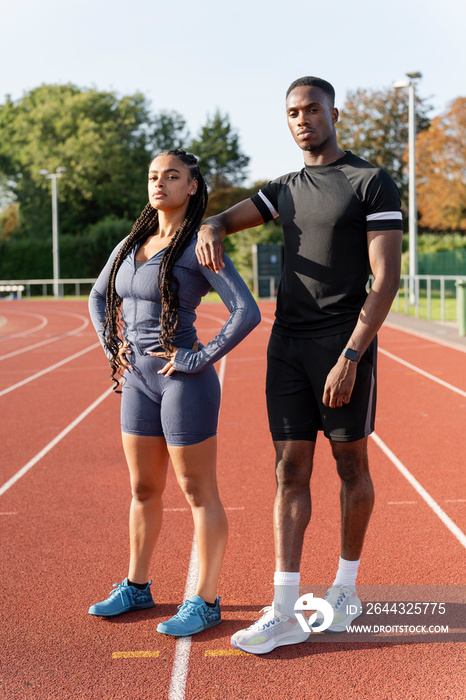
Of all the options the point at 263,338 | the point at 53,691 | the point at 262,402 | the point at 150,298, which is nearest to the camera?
the point at 53,691

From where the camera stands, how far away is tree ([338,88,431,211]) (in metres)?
47.1

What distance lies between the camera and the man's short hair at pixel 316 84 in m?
3.08

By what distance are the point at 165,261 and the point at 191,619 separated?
139cm

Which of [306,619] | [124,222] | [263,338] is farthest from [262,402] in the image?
[124,222]

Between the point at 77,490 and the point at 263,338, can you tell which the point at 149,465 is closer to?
the point at 77,490

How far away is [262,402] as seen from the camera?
9047 mm

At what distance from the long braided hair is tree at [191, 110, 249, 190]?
210 ft

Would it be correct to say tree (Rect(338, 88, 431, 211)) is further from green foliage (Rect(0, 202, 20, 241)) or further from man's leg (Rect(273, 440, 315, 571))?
man's leg (Rect(273, 440, 315, 571))

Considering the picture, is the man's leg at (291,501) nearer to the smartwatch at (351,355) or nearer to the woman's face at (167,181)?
the smartwatch at (351,355)

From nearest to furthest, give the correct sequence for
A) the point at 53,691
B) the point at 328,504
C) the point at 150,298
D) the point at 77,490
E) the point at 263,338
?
the point at 53,691, the point at 150,298, the point at 328,504, the point at 77,490, the point at 263,338

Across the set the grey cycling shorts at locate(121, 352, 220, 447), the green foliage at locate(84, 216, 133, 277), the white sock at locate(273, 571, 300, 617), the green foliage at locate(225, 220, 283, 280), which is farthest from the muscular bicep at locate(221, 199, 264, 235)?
the green foliage at locate(84, 216, 133, 277)

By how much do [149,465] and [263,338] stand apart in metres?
13.3

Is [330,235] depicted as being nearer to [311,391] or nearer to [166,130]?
[311,391]

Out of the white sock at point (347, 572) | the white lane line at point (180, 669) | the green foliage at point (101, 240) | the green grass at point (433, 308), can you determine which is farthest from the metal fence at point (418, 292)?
the white lane line at point (180, 669)
